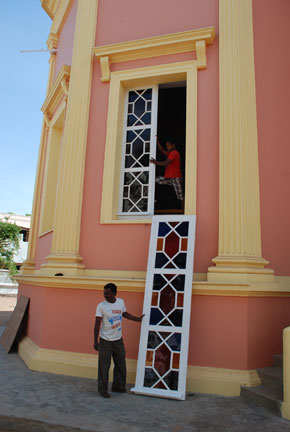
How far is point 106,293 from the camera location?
4656mm

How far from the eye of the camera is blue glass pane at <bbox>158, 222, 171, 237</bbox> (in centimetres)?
548

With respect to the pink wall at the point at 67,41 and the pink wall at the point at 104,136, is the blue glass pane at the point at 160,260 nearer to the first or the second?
the pink wall at the point at 104,136

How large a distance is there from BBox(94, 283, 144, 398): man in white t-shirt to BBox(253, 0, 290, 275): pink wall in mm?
2336

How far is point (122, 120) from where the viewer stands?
257 inches

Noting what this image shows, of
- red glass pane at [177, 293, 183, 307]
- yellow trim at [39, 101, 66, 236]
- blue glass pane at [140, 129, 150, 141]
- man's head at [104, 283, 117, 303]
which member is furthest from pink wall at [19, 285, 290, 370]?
blue glass pane at [140, 129, 150, 141]

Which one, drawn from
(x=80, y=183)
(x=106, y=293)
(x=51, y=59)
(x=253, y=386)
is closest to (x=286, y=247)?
(x=253, y=386)

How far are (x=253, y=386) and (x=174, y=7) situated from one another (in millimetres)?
6041

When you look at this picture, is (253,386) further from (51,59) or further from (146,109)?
(51,59)

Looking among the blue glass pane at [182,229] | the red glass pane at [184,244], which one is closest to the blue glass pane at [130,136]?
the blue glass pane at [182,229]

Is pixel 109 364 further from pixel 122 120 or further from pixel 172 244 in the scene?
pixel 122 120

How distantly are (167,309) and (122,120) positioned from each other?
3349 millimetres

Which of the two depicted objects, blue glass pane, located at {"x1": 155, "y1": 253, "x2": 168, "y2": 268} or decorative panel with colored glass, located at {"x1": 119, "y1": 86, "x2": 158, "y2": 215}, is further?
decorative panel with colored glass, located at {"x1": 119, "y1": 86, "x2": 158, "y2": 215}

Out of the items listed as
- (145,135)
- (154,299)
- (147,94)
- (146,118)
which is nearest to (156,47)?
(147,94)

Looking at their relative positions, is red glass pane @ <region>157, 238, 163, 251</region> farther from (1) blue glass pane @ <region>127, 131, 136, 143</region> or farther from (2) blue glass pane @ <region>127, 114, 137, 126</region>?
(2) blue glass pane @ <region>127, 114, 137, 126</region>
